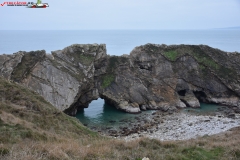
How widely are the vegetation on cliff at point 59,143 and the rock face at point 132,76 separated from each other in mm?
12738

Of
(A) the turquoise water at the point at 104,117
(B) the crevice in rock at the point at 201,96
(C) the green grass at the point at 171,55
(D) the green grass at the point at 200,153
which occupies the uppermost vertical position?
(C) the green grass at the point at 171,55

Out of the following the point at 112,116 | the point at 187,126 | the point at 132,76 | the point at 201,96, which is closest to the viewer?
the point at 187,126

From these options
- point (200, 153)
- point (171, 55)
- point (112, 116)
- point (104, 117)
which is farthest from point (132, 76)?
point (200, 153)

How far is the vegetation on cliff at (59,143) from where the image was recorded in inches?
449

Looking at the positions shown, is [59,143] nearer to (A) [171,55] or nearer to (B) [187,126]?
(B) [187,126]

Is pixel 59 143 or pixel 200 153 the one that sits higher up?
pixel 200 153

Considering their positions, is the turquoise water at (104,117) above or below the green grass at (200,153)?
below

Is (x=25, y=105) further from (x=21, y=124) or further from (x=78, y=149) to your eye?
(x=78, y=149)

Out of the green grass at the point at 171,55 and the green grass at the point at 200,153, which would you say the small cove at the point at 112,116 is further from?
the green grass at the point at 200,153

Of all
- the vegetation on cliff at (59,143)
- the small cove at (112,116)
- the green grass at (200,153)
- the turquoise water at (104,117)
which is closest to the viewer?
the vegetation on cliff at (59,143)

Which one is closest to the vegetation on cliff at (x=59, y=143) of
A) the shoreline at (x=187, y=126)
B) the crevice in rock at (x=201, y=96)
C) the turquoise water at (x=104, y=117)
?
the shoreline at (x=187, y=126)

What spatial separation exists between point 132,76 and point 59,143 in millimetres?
39308

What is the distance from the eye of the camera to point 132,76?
53.2m

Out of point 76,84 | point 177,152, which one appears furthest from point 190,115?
point 177,152
